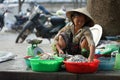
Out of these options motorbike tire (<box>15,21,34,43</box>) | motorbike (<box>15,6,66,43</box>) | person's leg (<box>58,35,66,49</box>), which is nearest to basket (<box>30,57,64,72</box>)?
person's leg (<box>58,35,66,49</box>)

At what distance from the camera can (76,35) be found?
17.6ft

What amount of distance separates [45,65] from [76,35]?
85 centimetres

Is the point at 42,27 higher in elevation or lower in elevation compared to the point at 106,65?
higher

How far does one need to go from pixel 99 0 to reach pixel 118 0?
391 millimetres

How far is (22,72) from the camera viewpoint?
486 centimetres

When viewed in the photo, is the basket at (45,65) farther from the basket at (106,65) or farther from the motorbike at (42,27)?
the motorbike at (42,27)

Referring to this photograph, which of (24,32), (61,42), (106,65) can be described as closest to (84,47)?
(61,42)

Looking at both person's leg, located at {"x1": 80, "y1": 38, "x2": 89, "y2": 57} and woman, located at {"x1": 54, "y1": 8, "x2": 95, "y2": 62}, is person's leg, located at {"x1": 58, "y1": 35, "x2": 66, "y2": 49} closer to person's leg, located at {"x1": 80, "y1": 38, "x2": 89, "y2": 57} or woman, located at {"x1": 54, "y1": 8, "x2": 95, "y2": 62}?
woman, located at {"x1": 54, "y1": 8, "x2": 95, "y2": 62}

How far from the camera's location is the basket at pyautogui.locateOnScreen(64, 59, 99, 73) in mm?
4617

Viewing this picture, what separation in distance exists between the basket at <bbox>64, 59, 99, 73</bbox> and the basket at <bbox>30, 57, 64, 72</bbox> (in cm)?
13

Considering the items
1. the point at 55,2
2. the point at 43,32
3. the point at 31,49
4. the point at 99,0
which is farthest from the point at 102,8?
the point at 55,2

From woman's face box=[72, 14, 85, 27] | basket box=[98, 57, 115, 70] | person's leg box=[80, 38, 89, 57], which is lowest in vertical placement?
basket box=[98, 57, 115, 70]

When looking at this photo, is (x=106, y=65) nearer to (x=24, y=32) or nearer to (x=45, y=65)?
(x=45, y=65)

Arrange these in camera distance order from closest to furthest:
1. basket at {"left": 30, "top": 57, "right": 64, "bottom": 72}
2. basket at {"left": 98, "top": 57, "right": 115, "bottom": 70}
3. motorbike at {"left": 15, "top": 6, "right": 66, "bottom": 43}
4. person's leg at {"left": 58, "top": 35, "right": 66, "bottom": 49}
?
basket at {"left": 30, "top": 57, "right": 64, "bottom": 72} < basket at {"left": 98, "top": 57, "right": 115, "bottom": 70} < person's leg at {"left": 58, "top": 35, "right": 66, "bottom": 49} < motorbike at {"left": 15, "top": 6, "right": 66, "bottom": 43}
